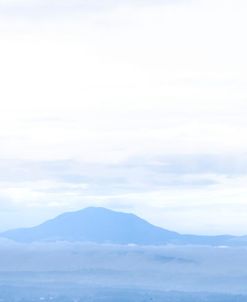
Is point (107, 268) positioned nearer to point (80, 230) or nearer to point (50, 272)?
point (50, 272)

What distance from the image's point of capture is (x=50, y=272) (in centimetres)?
11112

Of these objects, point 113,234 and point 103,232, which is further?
point 103,232

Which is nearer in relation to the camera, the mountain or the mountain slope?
the mountain

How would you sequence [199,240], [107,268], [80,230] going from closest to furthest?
[107,268] → [199,240] → [80,230]

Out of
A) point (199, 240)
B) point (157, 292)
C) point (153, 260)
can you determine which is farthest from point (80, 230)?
point (157, 292)

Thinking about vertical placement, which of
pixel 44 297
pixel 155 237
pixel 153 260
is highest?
pixel 155 237

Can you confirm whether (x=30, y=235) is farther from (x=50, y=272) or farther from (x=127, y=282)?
(x=127, y=282)

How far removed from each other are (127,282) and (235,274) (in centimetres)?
1787

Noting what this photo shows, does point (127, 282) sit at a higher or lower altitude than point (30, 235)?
lower

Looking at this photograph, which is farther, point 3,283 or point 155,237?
point 155,237

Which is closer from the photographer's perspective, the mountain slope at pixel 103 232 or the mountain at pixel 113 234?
the mountain at pixel 113 234

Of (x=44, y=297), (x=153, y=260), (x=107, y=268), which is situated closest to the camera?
(x=44, y=297)

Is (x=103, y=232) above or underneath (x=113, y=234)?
above

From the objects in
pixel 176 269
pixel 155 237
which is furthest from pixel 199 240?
pixel 176 269
